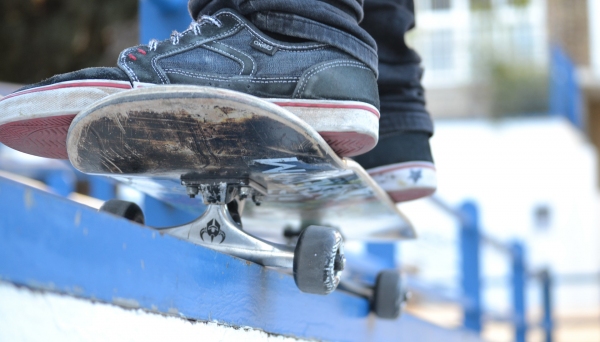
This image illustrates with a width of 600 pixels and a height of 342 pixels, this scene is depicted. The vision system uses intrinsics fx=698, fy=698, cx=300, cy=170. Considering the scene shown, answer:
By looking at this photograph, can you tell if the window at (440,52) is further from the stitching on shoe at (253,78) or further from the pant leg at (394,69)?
the stitching on shoe at (253,78)

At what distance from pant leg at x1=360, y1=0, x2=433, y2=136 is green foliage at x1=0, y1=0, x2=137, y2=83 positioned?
5249 millimetres

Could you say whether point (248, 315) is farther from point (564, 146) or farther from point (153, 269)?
point (564, 146)

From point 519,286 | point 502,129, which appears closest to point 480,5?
point 502,129

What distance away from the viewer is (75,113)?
0.95 m

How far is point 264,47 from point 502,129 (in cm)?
1026

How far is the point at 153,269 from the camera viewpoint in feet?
2.39

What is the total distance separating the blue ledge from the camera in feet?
1.87

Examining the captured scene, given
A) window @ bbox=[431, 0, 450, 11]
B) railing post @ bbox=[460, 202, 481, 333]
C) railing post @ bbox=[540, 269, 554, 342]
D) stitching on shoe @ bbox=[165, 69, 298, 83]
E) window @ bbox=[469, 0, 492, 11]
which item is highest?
window @ bbox=[431, 0, 450, 11]

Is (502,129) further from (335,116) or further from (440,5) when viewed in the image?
(335,116)

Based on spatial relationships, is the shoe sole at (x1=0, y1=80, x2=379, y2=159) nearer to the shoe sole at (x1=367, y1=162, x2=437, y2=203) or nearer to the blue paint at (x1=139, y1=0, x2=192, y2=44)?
the shoe sole at (x1=367, y1=162, x2=437, y2=203)

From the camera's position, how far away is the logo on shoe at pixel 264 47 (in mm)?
1021

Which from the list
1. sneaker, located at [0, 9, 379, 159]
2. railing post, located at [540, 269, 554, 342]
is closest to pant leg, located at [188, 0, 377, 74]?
sneaker, located at [0, 9, 379, 159]

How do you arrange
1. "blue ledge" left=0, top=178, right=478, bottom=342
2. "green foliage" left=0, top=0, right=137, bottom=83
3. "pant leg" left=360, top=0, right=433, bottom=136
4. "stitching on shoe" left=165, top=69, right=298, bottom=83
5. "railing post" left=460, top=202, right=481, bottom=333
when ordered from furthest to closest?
"green foliage" left=0, top=0, right=137, bottom=83, "railing post" left=460, top=202, right=481, bottom=333, "pant leg" left=360, top=0, right=433, bottom=136, "stitching on shoe" left=165, top=69, right=298, bottom=83, "blue ledge" left=0, top=178, right=478, bottom=342

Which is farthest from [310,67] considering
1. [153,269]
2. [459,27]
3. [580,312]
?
[459,27]
